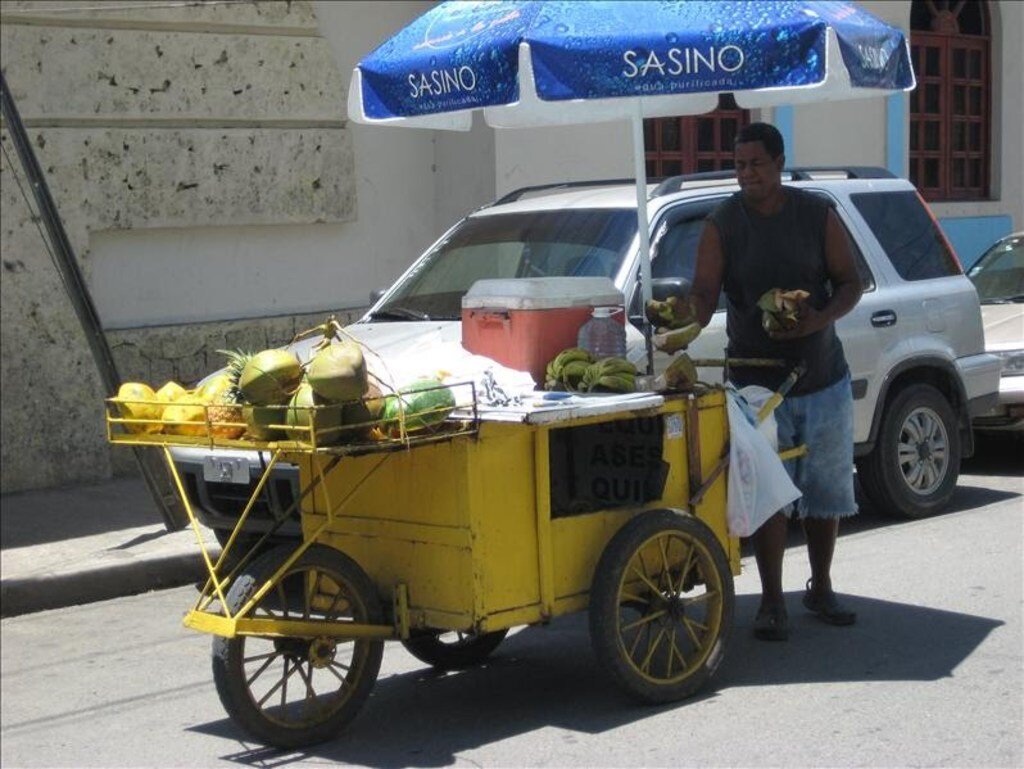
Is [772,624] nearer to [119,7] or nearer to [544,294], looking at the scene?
[544,294]

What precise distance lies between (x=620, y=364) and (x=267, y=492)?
2.12 meters

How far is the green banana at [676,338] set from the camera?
6078mm

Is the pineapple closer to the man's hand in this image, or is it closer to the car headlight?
the man's hand

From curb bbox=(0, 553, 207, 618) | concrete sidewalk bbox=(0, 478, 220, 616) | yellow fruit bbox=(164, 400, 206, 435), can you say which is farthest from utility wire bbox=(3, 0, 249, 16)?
yellow fruit bbox=(164, 400, 206, 435)

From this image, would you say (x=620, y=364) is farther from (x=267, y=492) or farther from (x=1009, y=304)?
(x=1009, y=304)

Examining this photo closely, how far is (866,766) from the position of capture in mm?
5215

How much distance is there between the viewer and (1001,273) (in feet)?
38.5

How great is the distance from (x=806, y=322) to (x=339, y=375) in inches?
82.2

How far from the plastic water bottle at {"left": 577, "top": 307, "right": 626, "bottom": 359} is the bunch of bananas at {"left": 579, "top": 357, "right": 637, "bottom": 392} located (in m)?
0.17

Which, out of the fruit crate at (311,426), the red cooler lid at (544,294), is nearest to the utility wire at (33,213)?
the red cooler lid at (544,294)

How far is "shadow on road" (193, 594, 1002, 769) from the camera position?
18.4ft

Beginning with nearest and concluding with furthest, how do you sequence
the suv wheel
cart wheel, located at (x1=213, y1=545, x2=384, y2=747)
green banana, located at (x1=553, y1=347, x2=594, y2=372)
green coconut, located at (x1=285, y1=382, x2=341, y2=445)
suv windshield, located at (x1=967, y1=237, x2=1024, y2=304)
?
green coconut, located at (x1=285, y1=382, x2=341, y2=445) → cart wheel, located at (x1=213, y1=545, x2=384, y2=747) → green banana, located at (x1=553, y1=347, x2=594, y2=372) → the suv wheel → suv windshield, located at (x1=967, y1=237, x2=1024, y2=304)

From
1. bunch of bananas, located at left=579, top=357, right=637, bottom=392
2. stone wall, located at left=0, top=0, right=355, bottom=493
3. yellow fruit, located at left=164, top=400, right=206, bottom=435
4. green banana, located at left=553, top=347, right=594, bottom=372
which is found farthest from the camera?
stone wall, located at left=0, top=0, right=355, bottom=493

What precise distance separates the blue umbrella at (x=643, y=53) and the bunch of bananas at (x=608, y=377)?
1045 mm
